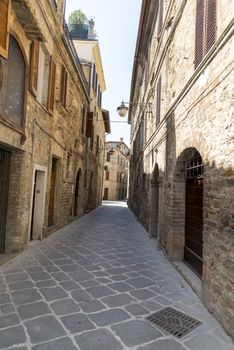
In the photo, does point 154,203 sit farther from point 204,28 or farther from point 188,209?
point 204,28

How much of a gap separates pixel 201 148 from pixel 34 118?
4.26m

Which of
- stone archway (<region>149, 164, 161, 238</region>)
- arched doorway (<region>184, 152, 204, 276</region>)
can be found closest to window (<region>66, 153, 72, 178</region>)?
stone archway (<region>149, 164, 161, 238</region>)

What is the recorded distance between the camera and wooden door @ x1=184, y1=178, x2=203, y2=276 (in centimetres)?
453

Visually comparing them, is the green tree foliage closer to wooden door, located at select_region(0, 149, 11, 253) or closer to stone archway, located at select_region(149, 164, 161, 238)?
stone archway, located at select_region(149, 164, 161, 238)

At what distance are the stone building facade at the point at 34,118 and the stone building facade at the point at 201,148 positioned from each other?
3.04 m

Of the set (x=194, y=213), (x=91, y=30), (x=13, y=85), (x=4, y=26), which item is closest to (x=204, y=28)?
(x=4, y=26)

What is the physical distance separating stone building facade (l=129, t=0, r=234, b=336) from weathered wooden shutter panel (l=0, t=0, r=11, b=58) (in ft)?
9.68

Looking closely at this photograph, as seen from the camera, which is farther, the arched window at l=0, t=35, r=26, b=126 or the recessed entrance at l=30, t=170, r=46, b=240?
the recessed entrance at l=30, t=170, r=46, b=240

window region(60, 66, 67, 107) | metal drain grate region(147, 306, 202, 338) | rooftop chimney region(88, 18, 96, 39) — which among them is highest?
rooftop chimney region(88, 18, 96, 39)

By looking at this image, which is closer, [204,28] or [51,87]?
[204,28]

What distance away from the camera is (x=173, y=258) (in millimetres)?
5422

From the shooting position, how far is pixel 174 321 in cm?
303

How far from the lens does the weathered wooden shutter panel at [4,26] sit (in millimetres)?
3566

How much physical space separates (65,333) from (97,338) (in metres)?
0.35
